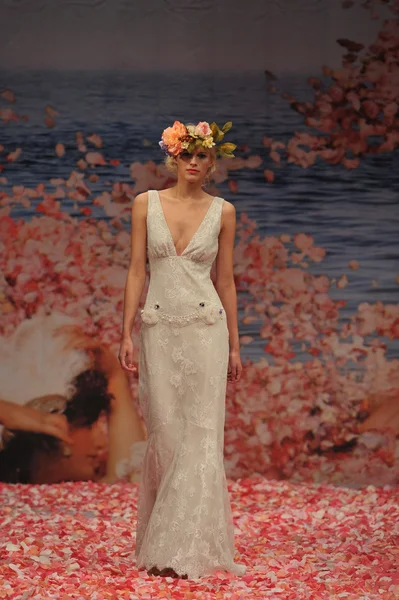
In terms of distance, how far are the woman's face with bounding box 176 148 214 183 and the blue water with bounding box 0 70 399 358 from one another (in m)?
1.86

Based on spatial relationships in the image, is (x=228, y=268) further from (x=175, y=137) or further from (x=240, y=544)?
(x=240, y=544)

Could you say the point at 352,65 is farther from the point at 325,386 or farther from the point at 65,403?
the point at 65,403

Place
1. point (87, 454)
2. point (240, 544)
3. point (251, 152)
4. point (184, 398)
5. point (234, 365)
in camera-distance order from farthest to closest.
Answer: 1. point (87, 454)
2. point (251, 152)
3. point (240, 544)
4. point (234, 365)
5. point (184, 398)

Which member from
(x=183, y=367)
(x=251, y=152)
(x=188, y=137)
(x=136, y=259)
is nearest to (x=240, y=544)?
(x=183, y=367)

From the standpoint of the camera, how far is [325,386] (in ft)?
19.9

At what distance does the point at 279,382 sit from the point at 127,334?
2.14 m

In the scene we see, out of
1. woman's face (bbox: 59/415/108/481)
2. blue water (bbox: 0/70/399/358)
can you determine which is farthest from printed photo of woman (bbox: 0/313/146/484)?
blue water (bbox: 0/70/399/358)

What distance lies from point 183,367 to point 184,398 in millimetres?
115

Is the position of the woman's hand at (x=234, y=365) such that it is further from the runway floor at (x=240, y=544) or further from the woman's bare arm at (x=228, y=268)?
the runway floor at (x=240, y=544)

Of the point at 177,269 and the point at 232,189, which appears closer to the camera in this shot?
the point at 177,269

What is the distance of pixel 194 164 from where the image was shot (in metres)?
4.11

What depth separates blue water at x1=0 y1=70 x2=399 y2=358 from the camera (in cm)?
596

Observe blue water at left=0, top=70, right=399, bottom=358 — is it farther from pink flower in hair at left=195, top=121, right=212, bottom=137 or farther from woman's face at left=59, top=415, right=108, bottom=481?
pink flower in hair at left=195, top=121, right=212, bottom=137

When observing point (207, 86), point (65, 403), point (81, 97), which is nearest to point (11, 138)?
point (81, 97)
